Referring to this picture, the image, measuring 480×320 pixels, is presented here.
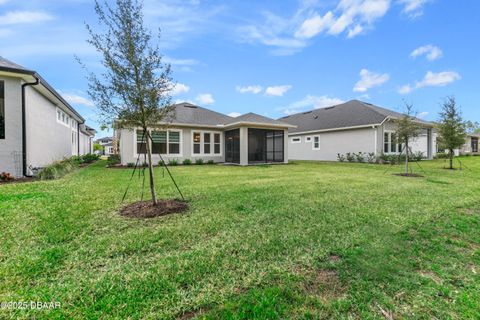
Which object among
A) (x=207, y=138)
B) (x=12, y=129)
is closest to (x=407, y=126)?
(x=207, y=138)

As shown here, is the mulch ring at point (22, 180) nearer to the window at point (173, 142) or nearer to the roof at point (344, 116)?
the window at point (173, 142)

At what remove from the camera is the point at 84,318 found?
1.77 meters

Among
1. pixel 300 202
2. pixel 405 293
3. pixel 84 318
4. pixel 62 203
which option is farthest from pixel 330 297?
pixel 62 203

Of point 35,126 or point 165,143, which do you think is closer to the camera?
point 35,126

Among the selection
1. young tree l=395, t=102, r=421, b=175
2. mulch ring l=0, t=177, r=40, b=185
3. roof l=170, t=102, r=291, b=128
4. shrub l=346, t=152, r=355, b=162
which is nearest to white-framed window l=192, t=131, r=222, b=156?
roof l=170, t=102, r=291, b=128

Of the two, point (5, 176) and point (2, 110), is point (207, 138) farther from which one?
point (5, 176)

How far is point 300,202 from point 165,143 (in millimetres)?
12736

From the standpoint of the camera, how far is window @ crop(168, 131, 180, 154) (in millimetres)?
16078

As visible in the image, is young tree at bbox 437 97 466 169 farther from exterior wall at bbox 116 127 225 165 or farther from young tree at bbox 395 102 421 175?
exterior wall at bbox 116 127 225 165

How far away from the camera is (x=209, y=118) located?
1878 cm

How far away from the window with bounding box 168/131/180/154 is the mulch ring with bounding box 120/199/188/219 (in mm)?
11353

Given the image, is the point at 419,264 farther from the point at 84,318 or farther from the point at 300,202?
the point at 84,318

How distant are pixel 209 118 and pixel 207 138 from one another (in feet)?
6.79

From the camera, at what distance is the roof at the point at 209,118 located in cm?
1611
